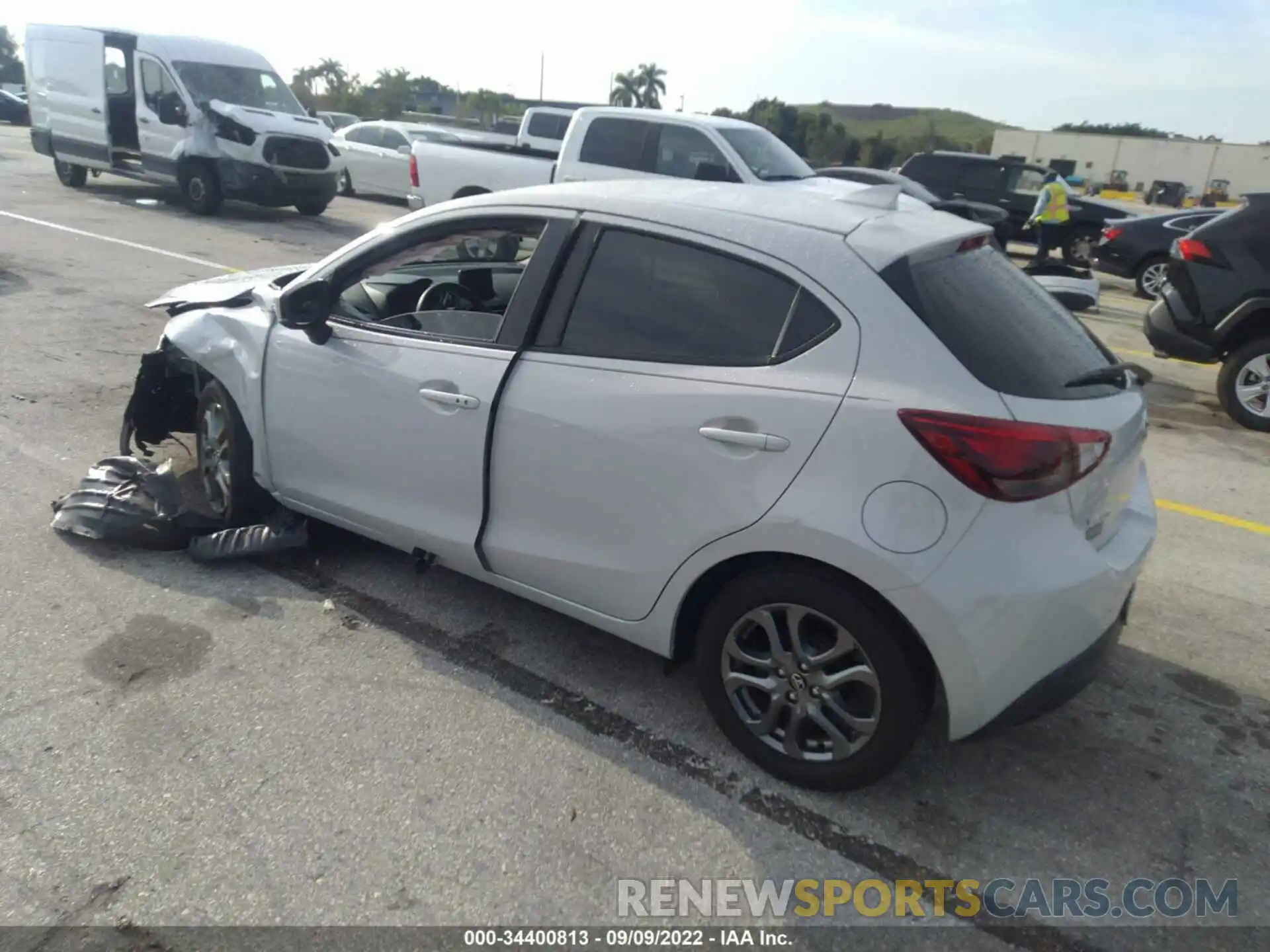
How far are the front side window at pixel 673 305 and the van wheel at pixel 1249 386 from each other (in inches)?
245

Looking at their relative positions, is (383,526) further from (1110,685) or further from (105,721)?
(1110,685)

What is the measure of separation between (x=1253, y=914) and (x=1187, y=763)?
668mm

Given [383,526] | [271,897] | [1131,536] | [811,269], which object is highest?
[811,269]

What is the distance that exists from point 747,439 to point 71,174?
18851 mm

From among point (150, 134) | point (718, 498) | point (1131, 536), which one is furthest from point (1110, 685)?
point (150, 134)

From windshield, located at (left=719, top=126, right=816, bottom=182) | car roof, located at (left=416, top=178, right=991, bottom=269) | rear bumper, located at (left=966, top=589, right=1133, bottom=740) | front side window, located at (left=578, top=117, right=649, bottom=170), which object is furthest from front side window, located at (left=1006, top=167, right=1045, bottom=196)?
rear bumper, located at (left=966, top=589, right=1133, bottom=740)

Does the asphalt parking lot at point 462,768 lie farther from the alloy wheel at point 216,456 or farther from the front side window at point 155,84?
the front side window at point 155,84

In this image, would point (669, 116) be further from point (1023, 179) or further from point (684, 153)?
point (1023, 179)

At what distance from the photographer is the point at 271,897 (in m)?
2.45

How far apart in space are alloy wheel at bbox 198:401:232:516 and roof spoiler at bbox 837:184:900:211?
2730 mm

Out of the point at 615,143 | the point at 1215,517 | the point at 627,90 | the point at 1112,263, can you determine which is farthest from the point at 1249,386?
the point at 627,90

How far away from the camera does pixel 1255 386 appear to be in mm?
7387

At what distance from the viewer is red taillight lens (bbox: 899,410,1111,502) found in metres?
2.53

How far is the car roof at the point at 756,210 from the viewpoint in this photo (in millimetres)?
2943
